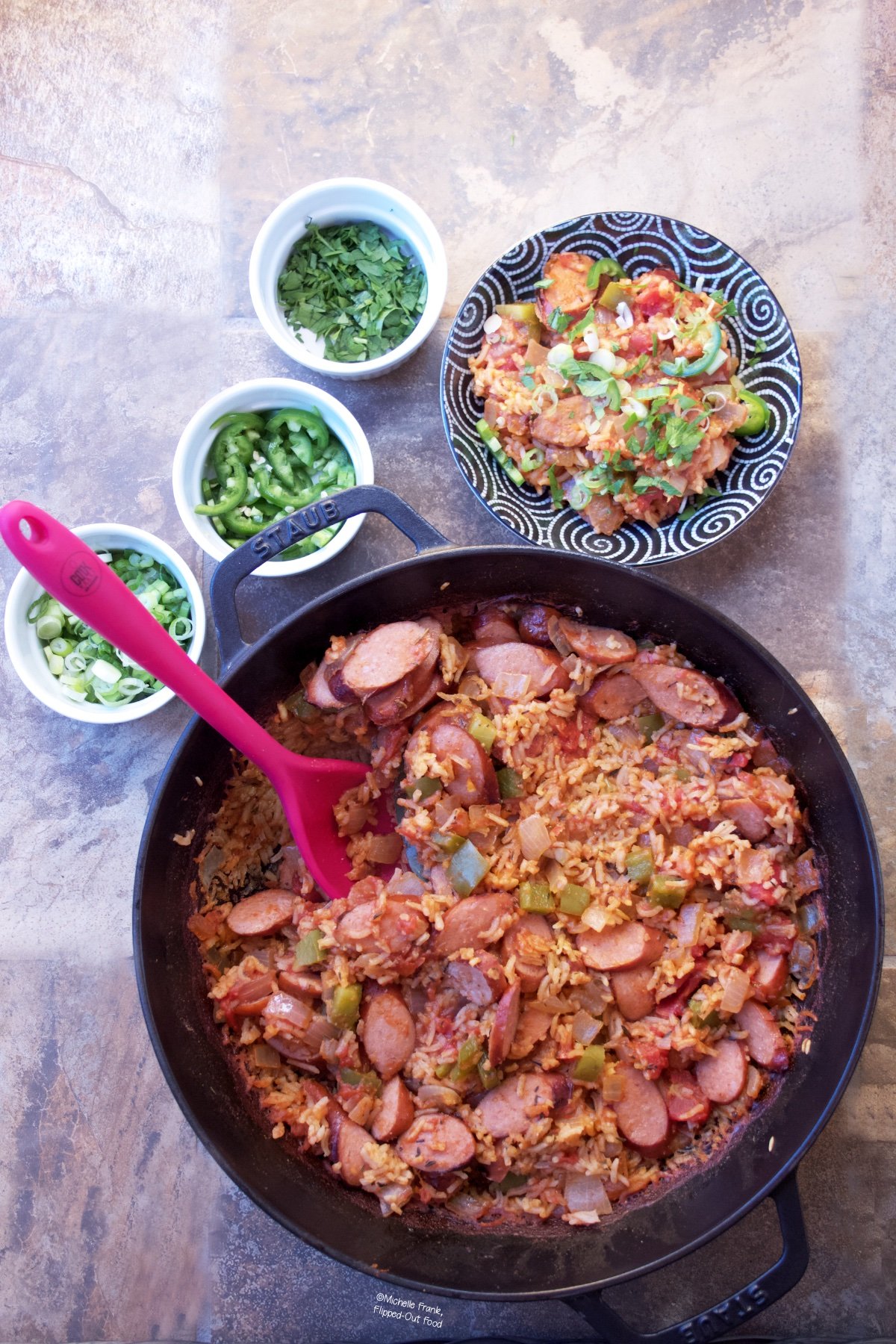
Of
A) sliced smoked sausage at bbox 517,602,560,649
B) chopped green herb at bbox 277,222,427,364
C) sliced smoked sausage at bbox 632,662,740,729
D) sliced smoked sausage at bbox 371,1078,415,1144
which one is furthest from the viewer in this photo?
chopped green herb at bbox 277,222,427,364

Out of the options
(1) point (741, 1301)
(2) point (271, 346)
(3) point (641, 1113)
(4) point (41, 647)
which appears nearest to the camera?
(1) point (741, 1301)

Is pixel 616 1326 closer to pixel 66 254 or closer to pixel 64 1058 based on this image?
pixel 64 1058

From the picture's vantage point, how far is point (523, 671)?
2354mm

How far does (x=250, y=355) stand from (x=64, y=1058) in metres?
2.18

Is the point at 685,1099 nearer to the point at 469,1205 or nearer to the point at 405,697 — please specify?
the point at 469,1205

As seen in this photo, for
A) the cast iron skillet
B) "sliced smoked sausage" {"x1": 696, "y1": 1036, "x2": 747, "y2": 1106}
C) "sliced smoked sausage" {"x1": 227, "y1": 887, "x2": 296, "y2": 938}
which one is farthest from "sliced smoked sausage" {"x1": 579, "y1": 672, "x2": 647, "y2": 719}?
"sliced smoked sausage" {"x1": 227, "y1": 887, "x2": 296, "y2": 938}

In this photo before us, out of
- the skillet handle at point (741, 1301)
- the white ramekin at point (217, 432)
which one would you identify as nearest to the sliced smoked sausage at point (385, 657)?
the white ramekin at point (217, 432)

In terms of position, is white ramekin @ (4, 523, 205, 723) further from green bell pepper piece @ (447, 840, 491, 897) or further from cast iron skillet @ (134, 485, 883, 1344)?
green bell pepper piece @ (447, 840, 491, 897)

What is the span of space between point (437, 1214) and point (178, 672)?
150 cm

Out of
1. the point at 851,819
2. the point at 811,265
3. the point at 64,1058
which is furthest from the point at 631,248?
the point at 64,1058

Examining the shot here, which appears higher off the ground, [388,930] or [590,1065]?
[388,930]

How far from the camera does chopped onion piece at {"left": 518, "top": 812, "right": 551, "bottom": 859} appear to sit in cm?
224

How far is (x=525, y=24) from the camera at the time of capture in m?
2.77

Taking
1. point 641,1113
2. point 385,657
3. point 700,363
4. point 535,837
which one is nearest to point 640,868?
point 535,837
